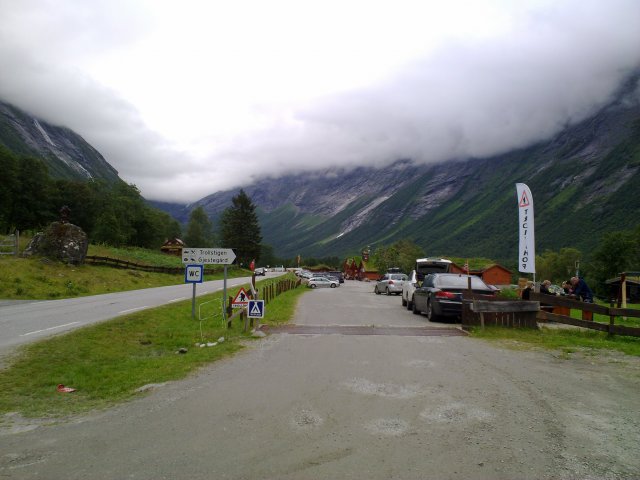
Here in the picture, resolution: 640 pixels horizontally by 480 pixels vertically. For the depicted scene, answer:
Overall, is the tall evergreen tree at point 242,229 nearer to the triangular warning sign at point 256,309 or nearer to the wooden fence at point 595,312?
the triangular warning sign at point 256,309

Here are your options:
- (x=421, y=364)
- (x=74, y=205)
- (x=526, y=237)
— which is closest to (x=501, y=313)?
(x=526, y=237)

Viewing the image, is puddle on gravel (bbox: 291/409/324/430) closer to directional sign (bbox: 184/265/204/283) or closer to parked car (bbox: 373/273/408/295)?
directional sign (bbox: 184/265/204/283)

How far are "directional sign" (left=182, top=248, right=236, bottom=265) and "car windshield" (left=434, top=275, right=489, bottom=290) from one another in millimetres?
6894

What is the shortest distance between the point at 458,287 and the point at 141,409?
11423 millimetres

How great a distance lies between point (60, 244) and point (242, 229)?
51844 mm

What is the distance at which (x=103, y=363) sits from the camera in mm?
9156

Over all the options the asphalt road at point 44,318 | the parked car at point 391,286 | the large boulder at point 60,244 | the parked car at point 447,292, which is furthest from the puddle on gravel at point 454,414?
the large boulder at point 60,244

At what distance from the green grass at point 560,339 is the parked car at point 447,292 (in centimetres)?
200

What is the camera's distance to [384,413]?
5.74 metres

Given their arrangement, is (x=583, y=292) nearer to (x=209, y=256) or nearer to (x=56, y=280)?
(x=209, y=256)

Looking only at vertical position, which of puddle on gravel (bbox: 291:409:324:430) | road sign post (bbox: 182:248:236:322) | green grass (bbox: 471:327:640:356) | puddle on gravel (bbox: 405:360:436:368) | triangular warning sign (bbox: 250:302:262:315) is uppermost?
road sign post (bbox: 182:248:236:322)

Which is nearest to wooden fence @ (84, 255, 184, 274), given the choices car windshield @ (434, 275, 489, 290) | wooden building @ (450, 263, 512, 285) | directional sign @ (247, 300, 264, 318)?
directional sign @ (247, 300, 264, 318)

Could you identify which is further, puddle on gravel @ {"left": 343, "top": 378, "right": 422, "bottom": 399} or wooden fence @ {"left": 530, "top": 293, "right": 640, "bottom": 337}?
wooden fence @ {"left": 530, "top": 293, "right": 640, "bottom": 337}

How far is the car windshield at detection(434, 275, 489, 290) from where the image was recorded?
15.5 meters
